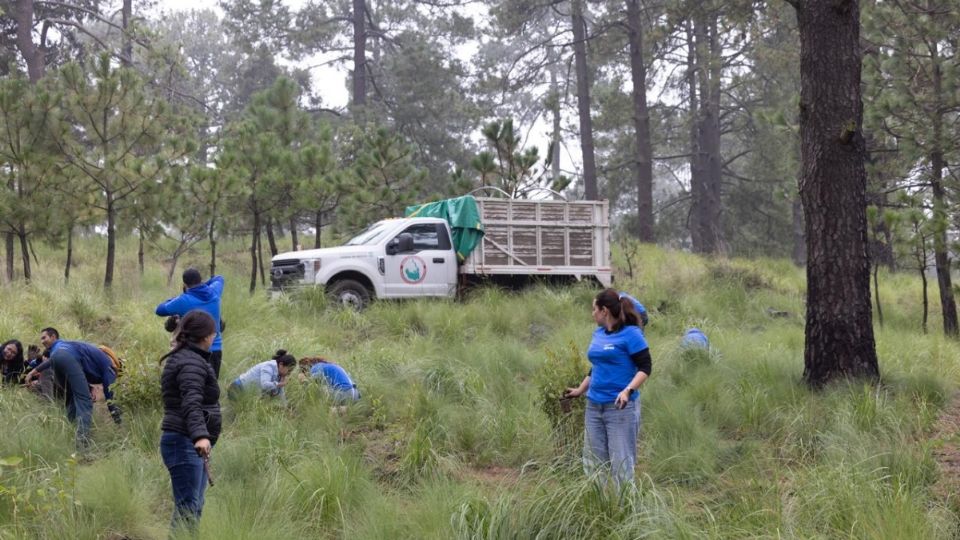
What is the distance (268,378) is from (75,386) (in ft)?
5.66

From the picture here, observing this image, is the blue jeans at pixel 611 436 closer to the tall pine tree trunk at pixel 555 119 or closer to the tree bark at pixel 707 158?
the tall pine tree trunk at pixel 555 119

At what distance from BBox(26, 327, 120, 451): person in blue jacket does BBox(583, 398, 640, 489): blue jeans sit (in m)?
4.43

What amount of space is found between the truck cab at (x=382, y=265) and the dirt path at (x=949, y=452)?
7973mm

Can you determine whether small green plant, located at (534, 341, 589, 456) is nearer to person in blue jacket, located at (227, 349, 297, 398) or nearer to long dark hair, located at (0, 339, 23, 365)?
person in blue jacket, located at (227, 349, 297, 398)

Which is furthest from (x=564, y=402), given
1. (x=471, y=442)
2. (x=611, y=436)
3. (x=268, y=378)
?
(x=268, y=378)

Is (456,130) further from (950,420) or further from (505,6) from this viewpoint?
(950,420)

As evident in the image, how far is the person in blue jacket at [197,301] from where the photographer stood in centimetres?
809

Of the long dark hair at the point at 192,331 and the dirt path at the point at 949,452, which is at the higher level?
the long dark hair at the point at 192,331

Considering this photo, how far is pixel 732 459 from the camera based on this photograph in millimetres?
6730

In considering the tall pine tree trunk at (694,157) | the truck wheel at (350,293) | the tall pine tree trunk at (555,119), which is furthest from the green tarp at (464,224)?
the tall pine tree trunk at (694,157)

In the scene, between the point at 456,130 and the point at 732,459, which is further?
the point at 456,130

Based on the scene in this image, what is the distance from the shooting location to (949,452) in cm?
656

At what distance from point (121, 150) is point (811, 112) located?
11.0 metres

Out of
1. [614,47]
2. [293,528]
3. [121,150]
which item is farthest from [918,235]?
[614,47]
